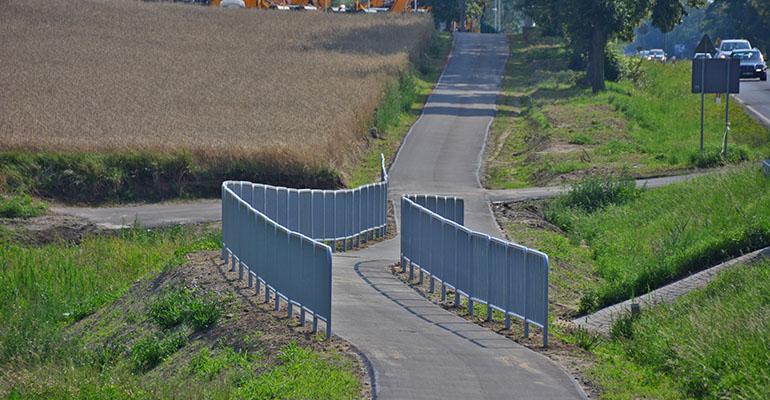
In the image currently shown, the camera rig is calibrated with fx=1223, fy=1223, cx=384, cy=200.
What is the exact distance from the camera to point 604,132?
41.9 meters

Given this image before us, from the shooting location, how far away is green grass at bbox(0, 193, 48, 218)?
31.1 metres

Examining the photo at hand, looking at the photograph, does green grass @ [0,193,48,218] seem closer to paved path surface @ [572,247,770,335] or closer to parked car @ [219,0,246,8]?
paved path surface @ [572,247,770,335]

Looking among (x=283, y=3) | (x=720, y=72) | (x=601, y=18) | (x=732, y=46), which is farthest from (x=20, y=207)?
(x=283, y=3)

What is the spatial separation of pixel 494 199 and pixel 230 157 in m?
8.02

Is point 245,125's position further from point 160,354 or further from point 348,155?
point 160,354

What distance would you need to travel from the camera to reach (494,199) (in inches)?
1283

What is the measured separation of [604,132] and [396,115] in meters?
9.22

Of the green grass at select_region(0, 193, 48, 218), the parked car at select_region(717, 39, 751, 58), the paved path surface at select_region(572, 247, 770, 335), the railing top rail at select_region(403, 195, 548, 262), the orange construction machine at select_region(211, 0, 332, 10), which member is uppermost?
the orange construction machine at select_region(211, 0, 332, 10)

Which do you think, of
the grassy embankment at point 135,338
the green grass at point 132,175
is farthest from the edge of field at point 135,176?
the grassy embankment at point 135,338

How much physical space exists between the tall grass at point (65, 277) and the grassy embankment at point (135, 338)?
3cm

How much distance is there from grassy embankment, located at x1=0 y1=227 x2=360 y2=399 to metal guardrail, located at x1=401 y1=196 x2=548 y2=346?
265 cm

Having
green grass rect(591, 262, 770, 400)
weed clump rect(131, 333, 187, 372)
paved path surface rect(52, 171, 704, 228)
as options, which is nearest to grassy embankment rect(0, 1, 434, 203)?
paved path surface rect(52, 171, 704, 228)

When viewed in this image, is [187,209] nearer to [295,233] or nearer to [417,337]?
[295,233]

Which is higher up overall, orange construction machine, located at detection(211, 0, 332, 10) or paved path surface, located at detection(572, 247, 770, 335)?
orange construction machine, located at detection(211, 0, 332, 10)
